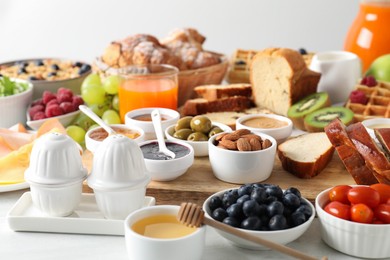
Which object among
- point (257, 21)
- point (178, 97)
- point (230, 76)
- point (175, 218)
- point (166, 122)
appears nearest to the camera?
point (175, 218)

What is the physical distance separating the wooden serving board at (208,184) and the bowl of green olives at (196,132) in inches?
3.0

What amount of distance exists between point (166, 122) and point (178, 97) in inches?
25.4

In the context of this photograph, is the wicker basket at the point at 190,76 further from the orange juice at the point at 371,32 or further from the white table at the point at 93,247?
the white table at the point at 93,247

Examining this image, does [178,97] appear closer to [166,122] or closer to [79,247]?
[166,122]

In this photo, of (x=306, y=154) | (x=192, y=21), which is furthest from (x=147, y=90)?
(x=192, y=21)

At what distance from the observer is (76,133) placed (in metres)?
2.76

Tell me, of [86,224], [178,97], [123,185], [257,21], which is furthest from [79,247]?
[257,21]

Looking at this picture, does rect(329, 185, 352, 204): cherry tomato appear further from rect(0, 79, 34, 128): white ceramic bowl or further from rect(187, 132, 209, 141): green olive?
rect(0, 79, 34, 128): white ceramic bowl

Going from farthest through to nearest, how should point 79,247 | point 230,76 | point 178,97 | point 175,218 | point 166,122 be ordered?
1. point 230,76
2. point 178,97
3. point 166,122
4. point 79,247
5. point 175,218

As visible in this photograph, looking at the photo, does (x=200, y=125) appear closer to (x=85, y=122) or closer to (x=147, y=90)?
(x=147, y=90)

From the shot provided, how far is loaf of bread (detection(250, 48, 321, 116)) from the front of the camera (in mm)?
3057

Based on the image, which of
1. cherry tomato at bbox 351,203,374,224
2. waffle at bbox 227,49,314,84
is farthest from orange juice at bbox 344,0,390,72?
cherry tomato at bbox 351,203,374,224

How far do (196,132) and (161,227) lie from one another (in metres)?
0.73

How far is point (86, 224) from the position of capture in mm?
1983
